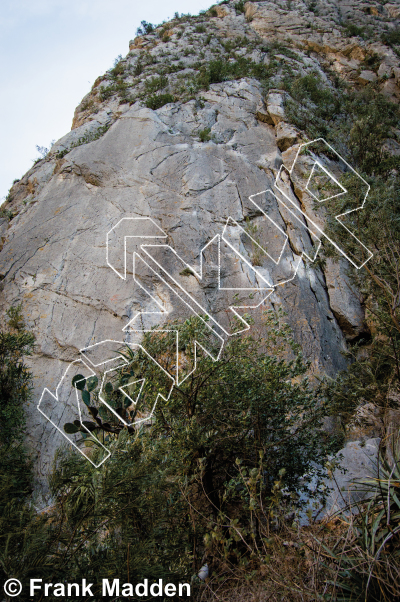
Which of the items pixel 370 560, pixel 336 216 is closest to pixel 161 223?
pixel 336 216

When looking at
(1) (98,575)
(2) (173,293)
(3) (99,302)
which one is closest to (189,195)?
(2) (173,293)

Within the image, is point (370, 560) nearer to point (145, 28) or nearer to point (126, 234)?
point (126, 234)

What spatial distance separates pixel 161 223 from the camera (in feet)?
34.2

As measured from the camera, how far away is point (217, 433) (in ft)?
17.0

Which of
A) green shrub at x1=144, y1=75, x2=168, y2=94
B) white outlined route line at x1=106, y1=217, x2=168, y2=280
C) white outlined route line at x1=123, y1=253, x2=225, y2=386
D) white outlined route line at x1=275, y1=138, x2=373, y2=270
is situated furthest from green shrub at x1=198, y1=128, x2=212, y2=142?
white outlined route line at x1=123, y1=253, x2=225, y2=386

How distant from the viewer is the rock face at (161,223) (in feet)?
28.6

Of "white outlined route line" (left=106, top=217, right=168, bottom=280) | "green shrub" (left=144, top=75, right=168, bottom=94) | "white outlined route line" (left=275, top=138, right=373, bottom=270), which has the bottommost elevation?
"white outlined route line" (left=275, top=138, right=373, bottom=270)

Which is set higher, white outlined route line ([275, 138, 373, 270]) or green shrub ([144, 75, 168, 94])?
green shrub ([144, 75, 168, 94])

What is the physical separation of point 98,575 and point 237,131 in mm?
13722

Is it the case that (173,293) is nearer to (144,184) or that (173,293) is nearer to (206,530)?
(144,184)

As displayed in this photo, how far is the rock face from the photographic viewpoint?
343 inches

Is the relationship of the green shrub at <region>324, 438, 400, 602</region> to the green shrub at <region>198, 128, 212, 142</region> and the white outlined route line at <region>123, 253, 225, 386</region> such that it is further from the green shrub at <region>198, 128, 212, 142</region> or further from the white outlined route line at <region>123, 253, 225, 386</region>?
the green shrub at <region>198, 128, 212, 142</region>

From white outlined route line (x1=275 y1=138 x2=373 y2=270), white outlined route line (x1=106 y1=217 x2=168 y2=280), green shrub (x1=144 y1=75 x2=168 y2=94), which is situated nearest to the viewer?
white outlined route line (x1=275 y1=138 x2=373 y2=270)
